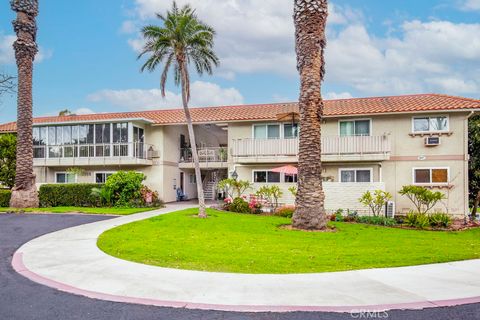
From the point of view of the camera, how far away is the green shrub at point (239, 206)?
20.4 meters

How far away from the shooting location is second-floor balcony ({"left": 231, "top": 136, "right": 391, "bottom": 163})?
68.5 ft

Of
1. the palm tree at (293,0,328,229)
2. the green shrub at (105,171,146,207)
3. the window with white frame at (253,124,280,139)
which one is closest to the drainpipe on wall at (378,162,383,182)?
the window with white frame at (253,124,280,139)

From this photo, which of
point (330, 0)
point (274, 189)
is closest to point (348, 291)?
point (330, 0)

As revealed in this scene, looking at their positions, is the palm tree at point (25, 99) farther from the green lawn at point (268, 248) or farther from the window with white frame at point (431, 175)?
the window with white frame at point (431, 175)

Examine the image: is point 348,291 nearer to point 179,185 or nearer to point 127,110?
point 179,185

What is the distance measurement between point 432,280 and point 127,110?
29679 mm

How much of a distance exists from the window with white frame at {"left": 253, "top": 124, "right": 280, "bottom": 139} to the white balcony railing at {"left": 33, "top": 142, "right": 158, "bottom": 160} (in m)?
7.90

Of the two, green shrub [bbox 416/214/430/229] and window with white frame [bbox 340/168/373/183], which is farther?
window with white frame [bbox 340/168/373/183]

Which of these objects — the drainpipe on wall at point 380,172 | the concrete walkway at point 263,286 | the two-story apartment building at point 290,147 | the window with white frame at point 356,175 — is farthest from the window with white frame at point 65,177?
the drainpipe on wall at point 380,172

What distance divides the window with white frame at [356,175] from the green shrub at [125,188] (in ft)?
41.3

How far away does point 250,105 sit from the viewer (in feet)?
93.0

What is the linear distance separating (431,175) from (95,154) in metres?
22.3

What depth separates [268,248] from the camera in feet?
33.4

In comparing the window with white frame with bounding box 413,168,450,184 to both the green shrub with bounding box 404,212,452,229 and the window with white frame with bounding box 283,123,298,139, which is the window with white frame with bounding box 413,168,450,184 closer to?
the green shrub with bounding box 404,212,452,229
